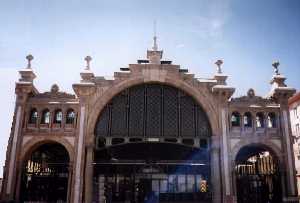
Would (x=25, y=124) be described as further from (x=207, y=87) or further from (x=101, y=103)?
(x=207, y=87)

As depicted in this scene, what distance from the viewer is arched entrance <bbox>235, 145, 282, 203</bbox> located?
29.4 metres

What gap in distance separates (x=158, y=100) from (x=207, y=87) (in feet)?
15.9

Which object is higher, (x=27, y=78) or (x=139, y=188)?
(x=27, y=78)

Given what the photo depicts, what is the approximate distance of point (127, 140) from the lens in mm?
28609

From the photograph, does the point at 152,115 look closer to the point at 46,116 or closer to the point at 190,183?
Result: the point at 190,183

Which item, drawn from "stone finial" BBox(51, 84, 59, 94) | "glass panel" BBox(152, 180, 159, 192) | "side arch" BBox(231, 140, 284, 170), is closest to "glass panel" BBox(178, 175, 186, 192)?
"glass panel" BBox(152, 180, 159, 192)

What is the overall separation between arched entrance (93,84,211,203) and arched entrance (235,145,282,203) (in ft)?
11.4

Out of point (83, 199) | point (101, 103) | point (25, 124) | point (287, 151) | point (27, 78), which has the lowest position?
point (83, 199)

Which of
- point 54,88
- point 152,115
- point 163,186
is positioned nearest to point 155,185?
point 163,186

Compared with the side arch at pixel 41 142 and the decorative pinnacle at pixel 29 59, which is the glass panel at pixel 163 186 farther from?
the decorative pinnacle at pixel 29 59

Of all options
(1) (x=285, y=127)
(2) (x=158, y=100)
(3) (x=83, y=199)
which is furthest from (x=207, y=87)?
(3) (x=83, y=199)

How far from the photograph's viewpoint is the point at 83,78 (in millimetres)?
30156

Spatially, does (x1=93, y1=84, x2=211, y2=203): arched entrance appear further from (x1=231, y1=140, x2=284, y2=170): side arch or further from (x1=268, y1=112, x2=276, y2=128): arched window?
(x1=268, y1=112, x2=276, y2=128): arched window

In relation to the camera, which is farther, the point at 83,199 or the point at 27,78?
the point at 27,78
